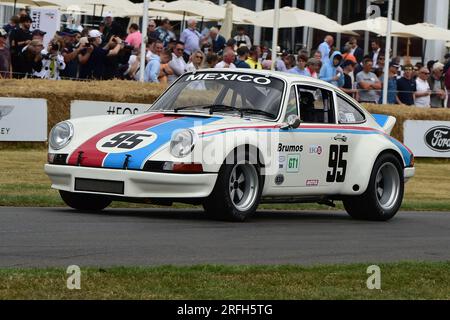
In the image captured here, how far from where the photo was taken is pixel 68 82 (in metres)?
20.2

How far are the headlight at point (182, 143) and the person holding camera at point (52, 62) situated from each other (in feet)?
36.7

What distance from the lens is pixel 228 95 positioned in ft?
38.0

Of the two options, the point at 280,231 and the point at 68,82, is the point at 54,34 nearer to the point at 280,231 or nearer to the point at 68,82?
the point at 68,82

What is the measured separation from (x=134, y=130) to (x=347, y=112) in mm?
2664

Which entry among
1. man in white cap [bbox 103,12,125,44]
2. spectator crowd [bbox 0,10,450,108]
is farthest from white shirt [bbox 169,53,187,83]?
man in white cap [bbox 103,12,125,44]

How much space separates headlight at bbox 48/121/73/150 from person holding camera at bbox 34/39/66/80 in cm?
1026

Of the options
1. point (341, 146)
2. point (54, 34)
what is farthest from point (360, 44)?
point (341, 146)

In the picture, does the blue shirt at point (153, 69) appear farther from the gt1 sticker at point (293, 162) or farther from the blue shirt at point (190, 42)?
the gt1 sticker at point (293, 162)

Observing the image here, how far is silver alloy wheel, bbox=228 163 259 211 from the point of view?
10820mm

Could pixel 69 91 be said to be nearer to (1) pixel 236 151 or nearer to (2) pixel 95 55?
(2) pixel 95 55

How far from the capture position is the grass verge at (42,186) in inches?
499

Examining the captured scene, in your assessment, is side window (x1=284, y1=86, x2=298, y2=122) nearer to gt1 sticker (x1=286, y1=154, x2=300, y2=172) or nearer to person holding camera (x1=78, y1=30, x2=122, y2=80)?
gt1 sticker (x1=286, y1=154, x2=300, y2=172)

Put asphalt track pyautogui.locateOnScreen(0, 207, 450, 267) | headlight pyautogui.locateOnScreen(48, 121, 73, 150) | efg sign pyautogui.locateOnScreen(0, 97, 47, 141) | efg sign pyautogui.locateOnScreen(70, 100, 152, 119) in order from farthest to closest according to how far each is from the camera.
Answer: efg sign pyautogui.locateOnScreen(70, 100, 152, 119)
efg sign pyautogui.locateOnScreen(0, 97, 47, 141)
headlight pyautogui.locateOnScreen(48, 121, 73, 150)
asphalt track pyautogui.locateOnScreen(0, 207, 450, 267)

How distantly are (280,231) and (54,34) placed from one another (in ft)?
47.0
